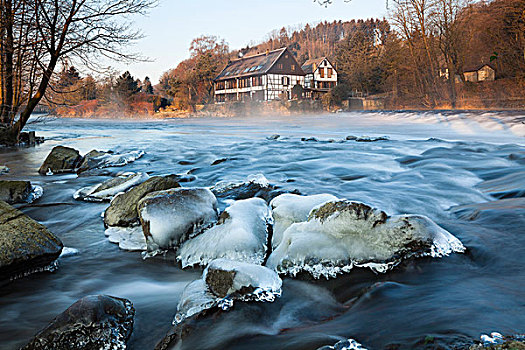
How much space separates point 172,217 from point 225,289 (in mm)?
1348

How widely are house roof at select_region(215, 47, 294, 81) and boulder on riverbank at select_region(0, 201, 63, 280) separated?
4425cm

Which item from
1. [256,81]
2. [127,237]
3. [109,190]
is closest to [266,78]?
[256,81]

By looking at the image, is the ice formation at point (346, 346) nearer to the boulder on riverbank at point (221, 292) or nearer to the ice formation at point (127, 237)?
the boulder on riverbank at point (221, 292)

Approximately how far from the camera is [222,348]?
186 centimetres

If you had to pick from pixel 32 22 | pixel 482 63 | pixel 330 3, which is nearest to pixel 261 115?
pixel 482 63

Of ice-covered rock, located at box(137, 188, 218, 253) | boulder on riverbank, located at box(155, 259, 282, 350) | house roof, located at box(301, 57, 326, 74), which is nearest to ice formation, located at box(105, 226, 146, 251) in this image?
ice-covered rock, located at box(137, 188, 218, 253)

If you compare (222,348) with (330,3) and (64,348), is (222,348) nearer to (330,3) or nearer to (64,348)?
(64,348)

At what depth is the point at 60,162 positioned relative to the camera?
8.05 meters

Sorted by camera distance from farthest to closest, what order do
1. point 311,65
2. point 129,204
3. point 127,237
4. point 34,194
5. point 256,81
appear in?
point 311,65
point 256,81
point 34,194
point 129,204
point 127,237

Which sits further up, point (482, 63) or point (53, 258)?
point (482, 63)

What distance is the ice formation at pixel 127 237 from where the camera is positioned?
3.57 metres

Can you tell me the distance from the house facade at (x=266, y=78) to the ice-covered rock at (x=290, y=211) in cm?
4308

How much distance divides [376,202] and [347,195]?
58 cm

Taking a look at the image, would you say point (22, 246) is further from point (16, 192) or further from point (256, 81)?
point (256, 81)
